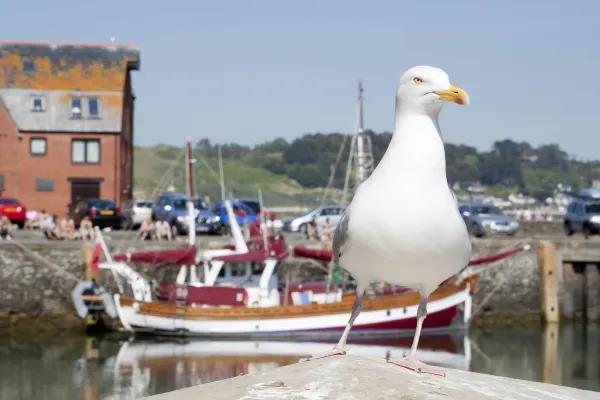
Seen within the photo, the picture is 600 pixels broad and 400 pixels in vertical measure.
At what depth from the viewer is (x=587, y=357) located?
3162cm

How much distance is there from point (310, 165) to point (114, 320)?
12619 cm

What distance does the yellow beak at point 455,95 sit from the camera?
23.7 ft

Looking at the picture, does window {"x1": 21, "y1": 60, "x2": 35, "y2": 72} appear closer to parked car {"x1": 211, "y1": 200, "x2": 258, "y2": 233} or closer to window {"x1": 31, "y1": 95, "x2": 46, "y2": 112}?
window {"x1": 31, "y1": 95, "x2": 46, "y2": 112}

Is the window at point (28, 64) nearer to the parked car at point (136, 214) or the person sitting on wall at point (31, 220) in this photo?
the parked car at point (136, 214)

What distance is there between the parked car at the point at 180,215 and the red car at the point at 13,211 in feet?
20.5

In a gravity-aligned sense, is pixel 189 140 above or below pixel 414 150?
above

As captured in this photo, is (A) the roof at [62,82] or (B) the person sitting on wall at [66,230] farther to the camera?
(A) the roof at [62,82]

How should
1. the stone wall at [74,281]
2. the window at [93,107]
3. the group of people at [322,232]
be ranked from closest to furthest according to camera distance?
1. the stone wall at [74,281]
2. the group of people at [322,232]
3. the window at [93,107]

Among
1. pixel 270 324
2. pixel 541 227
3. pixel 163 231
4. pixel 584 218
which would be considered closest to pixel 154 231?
pixel 163 231

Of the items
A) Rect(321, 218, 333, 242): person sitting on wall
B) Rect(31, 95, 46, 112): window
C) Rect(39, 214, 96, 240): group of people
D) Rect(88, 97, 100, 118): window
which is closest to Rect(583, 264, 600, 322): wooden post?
Rect(321, 218, 333, 242): person sitting on wall

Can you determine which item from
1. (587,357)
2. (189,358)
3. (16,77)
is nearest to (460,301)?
(587,357)

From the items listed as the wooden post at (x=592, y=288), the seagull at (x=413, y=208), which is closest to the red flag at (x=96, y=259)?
the wooden post at (x=592, y=288)

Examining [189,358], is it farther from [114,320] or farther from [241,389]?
[241,389]

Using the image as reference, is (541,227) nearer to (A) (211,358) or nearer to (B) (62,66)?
(A) (211,358)
